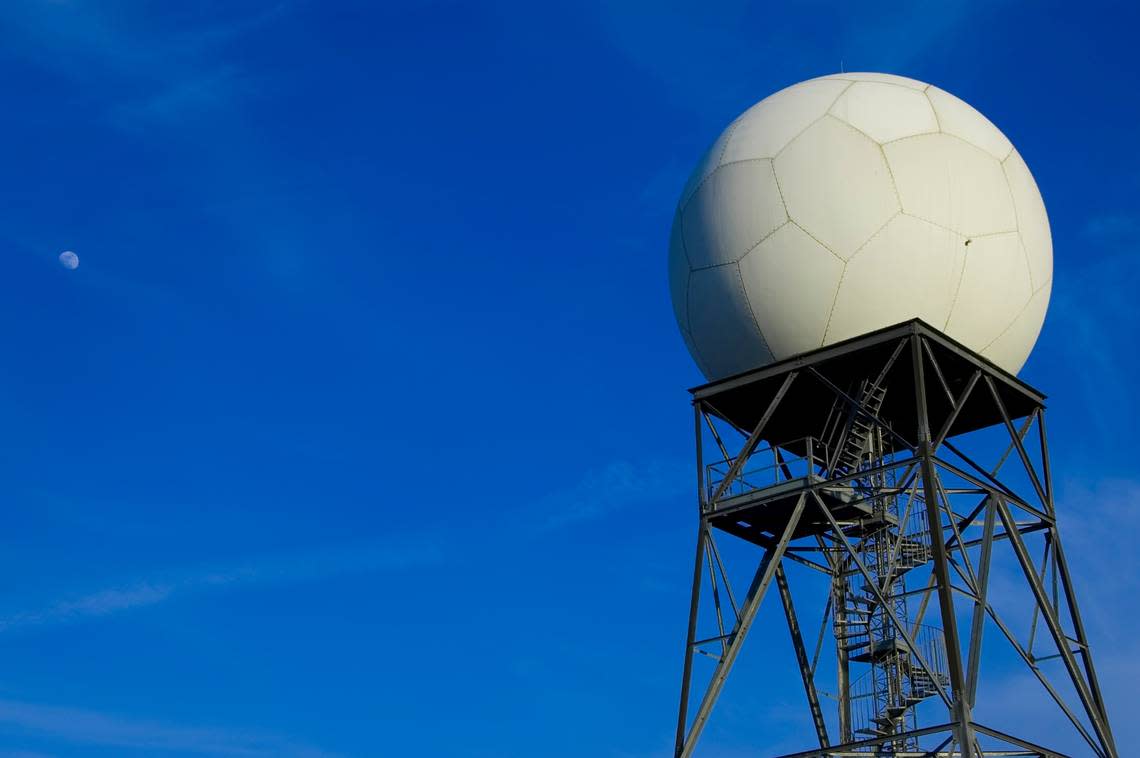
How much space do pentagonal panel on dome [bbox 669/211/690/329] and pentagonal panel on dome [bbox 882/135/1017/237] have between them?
3856 millimetres

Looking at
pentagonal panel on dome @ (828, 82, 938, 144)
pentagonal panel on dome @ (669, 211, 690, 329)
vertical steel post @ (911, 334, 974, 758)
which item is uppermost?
pentagonal panel on dome @ (828, 82, 938, 144)

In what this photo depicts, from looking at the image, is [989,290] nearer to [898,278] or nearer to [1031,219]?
→ [898,278]

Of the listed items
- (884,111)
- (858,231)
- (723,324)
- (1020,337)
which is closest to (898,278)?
(858,231)

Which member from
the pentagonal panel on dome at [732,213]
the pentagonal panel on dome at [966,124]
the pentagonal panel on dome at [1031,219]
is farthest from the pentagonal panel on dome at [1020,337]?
the pentagonal panel on dome at [732,213]

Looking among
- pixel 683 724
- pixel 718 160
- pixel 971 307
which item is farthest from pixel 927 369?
pixel 683 724

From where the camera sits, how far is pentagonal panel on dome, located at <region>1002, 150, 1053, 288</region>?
25812 millimetres

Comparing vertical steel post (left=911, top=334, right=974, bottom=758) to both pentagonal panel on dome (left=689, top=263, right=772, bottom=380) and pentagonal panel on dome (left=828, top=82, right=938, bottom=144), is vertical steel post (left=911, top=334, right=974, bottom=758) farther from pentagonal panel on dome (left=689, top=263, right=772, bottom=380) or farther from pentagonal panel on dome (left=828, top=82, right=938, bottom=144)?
pentagonal panel on dome (left=828, top=82, right=938, bottom=144)

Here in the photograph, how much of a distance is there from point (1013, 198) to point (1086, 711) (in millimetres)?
8458

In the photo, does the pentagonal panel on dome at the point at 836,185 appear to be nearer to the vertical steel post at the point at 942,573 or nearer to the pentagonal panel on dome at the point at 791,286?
the pentagonal panel on dome at the point at 791,286

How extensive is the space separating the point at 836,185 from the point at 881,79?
3.00m

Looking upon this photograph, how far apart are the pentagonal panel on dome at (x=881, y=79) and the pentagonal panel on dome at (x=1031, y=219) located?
2011 mm

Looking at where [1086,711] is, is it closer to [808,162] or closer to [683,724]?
[683,724]

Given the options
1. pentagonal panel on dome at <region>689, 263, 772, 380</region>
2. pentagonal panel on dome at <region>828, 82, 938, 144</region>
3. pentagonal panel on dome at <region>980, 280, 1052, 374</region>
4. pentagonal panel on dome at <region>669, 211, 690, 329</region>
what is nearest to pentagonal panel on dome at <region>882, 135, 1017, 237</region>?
pentagonal panel on dome at <region>828, 82, 938, 144</region>

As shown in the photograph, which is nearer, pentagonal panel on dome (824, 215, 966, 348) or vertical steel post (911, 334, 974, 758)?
vertical steel post (911, 334, 974, 758)
